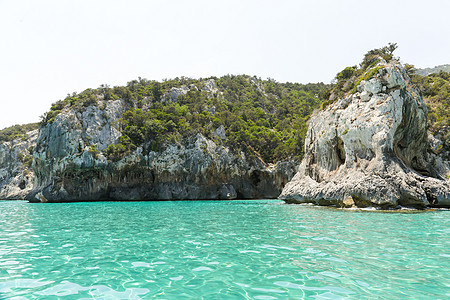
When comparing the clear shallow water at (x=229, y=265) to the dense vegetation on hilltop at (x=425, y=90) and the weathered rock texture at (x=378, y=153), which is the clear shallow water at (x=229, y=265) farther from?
the dense vegetation on hilltop at (x=425, y=90)

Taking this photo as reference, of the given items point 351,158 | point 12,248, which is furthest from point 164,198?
point 12,248

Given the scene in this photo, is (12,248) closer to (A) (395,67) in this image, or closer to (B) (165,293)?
(B) (165,293)

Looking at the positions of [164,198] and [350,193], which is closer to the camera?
[350,193]

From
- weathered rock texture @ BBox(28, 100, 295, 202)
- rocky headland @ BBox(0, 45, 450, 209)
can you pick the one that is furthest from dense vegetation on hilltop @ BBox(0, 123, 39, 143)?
weathered rock texture @ BBox(28, 100, 295, 202)

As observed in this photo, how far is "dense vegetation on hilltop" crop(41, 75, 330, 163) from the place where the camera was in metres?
46.3

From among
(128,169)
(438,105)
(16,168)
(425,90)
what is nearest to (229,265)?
(438,105)

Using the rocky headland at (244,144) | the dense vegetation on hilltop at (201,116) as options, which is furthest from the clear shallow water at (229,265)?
the dense vegetation on hilltop at (201,116)

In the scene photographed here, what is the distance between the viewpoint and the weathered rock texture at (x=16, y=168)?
61938 millimetres

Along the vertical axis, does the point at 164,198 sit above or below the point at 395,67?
below

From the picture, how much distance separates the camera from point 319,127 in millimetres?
30750

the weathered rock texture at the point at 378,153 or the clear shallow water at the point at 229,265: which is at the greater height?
the weathered rock texture at the point at 378,153

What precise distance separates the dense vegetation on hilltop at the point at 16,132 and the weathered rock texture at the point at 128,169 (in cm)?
3629

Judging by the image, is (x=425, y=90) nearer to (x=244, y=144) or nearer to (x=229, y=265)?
(x=244, y=144)

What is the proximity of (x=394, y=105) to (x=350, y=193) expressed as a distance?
8433 mm
